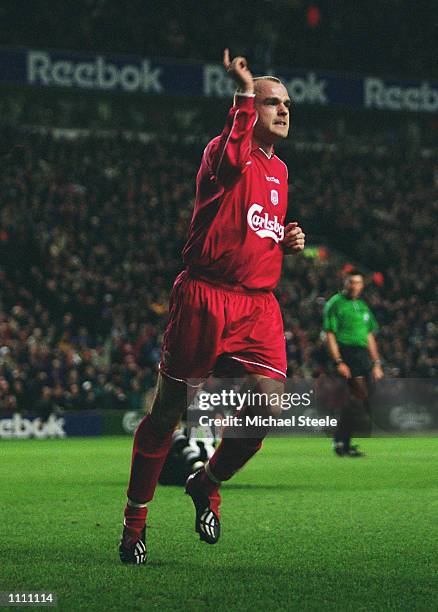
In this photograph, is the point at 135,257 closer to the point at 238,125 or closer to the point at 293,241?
the point at 293,241

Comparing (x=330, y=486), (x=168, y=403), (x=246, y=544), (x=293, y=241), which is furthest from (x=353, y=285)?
(x=168, y=403)

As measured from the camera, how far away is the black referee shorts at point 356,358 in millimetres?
13258

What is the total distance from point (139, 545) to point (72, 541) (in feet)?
3.08

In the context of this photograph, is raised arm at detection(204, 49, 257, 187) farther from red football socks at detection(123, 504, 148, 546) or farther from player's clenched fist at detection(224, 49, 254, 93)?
red football socks at detection(123, 504, 148, 546)

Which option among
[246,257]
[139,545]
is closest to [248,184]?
[246,257]

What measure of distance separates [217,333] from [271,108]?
1.19 metres

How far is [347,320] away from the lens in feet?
43.2

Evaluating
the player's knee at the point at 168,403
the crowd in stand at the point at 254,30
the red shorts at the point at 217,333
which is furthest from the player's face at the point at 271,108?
the crowd in stand at the point at 254,30

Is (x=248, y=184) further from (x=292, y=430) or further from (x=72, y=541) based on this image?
(x=292, y=430)

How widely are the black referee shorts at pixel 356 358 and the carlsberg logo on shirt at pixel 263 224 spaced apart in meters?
7.56

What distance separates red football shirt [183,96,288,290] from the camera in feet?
18.5

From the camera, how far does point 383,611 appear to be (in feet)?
14.2

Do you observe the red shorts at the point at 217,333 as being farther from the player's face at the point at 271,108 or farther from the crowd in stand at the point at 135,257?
the crowd in stand at the point at 135,257

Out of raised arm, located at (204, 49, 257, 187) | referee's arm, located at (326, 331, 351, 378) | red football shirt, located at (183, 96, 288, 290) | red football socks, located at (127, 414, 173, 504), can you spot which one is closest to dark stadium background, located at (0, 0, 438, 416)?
referee's arm, located at (326, 331, 351, 378)
